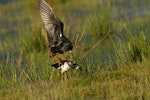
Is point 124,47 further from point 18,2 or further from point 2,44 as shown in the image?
point 18,2

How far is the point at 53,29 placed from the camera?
7.56 meters

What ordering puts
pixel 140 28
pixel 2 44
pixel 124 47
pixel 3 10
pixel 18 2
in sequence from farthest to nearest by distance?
pixel 18 2, pixel 3 10, pixel 2 44, pixel 140 28, pixel 124 47

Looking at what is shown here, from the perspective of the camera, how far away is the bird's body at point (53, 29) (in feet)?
24.4

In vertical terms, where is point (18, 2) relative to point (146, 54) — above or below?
below

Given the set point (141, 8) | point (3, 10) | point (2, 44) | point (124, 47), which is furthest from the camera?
point (3, 10)

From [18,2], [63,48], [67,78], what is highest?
[63,48]

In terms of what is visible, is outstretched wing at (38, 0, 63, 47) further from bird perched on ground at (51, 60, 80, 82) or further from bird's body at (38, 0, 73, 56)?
bird perched on ground at (51, 60, 80, 82)

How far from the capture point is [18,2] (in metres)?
21.0

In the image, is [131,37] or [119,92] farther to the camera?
[131,37]

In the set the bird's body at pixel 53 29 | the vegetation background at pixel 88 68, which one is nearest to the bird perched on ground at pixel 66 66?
the vegetation background at pixel 88 68

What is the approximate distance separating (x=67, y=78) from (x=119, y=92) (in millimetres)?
1717

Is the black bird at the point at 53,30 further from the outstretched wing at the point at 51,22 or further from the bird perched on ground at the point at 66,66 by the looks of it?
the bird perched on ground at the point at 66,66

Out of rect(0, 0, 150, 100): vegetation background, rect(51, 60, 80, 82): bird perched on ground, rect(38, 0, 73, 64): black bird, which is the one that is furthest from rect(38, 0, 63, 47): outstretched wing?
rect(51, 60, 80, 82): bird perched on ground

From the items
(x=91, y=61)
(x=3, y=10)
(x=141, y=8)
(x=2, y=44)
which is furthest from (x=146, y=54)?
(x=3, y=10)
